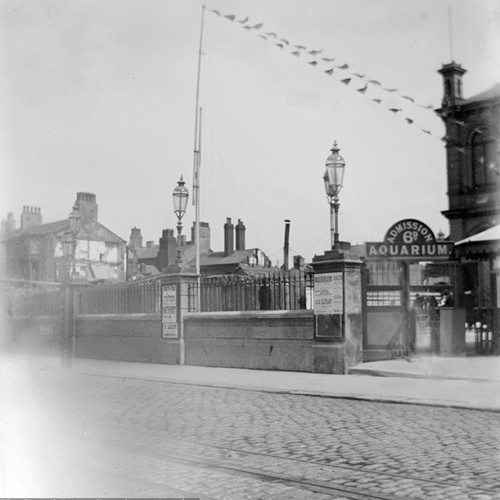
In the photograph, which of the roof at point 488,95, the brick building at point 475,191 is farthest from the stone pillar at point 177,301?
the roof at point 488,95

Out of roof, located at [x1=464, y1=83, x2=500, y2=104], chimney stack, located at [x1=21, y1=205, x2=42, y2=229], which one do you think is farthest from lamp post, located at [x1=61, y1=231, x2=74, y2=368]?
roof, located at [x1=464, y1=83, x2=500, y2=104]

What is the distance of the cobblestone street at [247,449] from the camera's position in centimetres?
559

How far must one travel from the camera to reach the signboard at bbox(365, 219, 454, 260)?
47.8 feet

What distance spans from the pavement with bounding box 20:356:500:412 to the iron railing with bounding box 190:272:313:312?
Result: 1.56 metres

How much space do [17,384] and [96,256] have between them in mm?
41349

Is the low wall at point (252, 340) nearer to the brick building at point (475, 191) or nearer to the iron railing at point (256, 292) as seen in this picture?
Answer: the iron railing at point (256, 292)

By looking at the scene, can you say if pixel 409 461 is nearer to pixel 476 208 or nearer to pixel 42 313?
pixel 42 313

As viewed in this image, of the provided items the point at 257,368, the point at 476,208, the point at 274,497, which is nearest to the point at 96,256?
the point at 476,208

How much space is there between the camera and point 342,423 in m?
8.70

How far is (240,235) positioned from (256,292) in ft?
157

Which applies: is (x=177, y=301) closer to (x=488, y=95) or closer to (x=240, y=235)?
(x=488, y=95)

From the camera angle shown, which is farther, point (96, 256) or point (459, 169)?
point (96, 256)

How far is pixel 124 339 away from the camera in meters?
20.4

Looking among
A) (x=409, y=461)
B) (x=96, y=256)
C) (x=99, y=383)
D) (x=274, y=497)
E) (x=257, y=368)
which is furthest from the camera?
(x=96, y=256)
